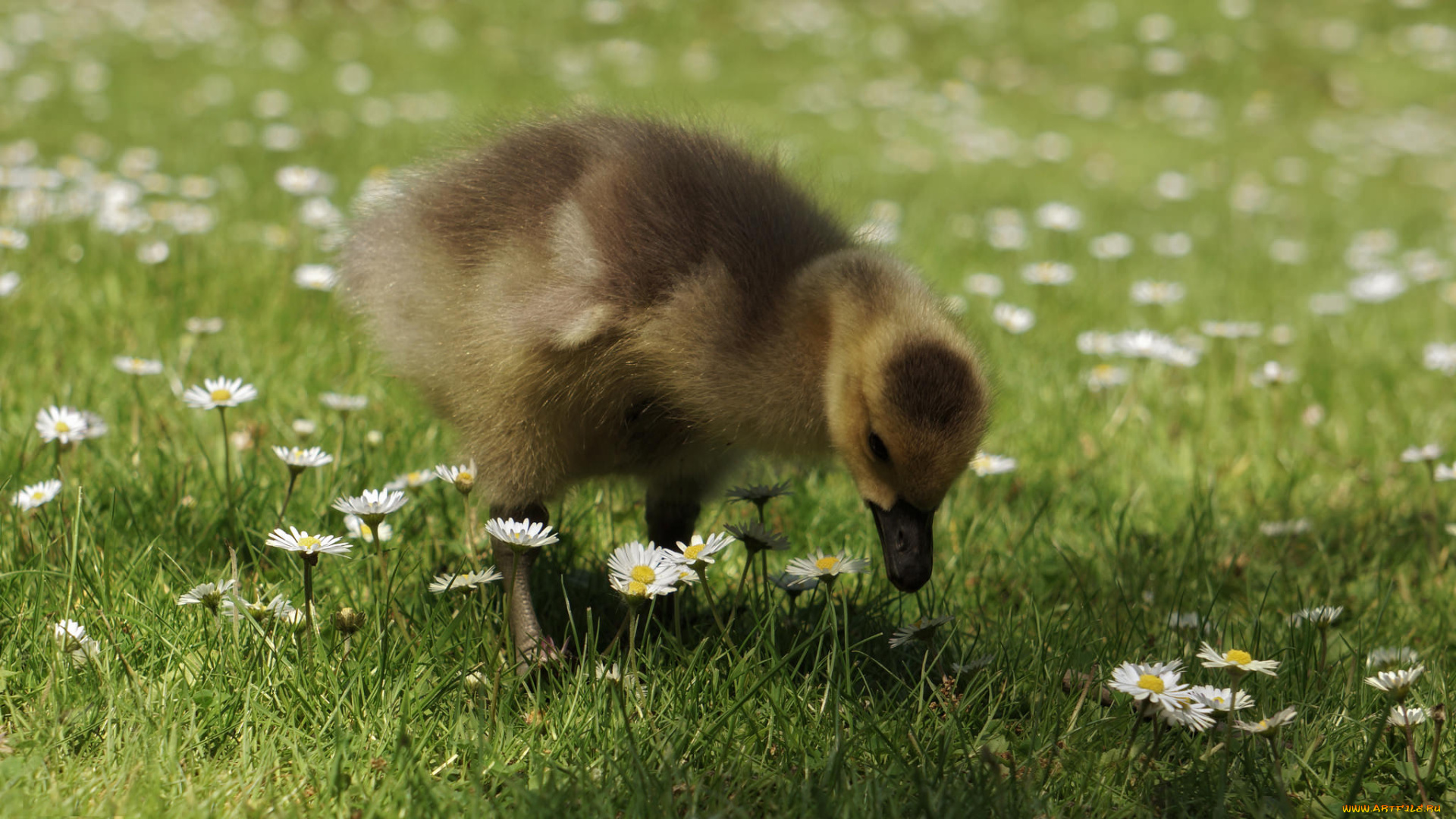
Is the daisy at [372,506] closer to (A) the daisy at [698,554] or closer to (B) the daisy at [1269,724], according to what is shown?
(A) the daisy at [698,554]

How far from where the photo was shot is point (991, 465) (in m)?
4.24

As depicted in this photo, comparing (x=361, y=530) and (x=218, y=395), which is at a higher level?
(x=218, y=395)

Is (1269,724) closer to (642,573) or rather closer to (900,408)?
(900,408)

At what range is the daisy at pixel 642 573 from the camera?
2617mm

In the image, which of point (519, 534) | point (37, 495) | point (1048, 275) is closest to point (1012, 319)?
point (1048, 275)

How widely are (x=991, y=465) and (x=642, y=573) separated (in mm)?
1923

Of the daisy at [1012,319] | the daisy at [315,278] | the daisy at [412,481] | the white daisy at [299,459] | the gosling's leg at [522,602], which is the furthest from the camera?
the daisy at [1012,319]

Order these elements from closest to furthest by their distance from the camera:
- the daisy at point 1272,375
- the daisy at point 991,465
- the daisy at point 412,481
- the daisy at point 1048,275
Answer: the daisy at point 412,481
the daisy at point 991,465
the daisy at point 1272,375
the daisy at point 1048,275

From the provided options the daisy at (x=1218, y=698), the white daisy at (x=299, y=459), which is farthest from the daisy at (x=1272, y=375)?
the white daisy at (x=299, y=459)

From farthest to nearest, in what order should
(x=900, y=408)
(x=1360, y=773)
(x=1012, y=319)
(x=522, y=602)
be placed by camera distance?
1. (x=1012, y=319)
2. (x=522, y=602)
3. (x=900, y=408)
4. (x=1360, y=773)

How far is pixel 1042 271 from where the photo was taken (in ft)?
20.1

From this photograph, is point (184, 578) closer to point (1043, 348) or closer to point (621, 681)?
point (621, 681)

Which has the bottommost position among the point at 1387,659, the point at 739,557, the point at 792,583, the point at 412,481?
the point at 739,557

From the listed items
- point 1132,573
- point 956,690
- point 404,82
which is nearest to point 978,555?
point 1132,573
